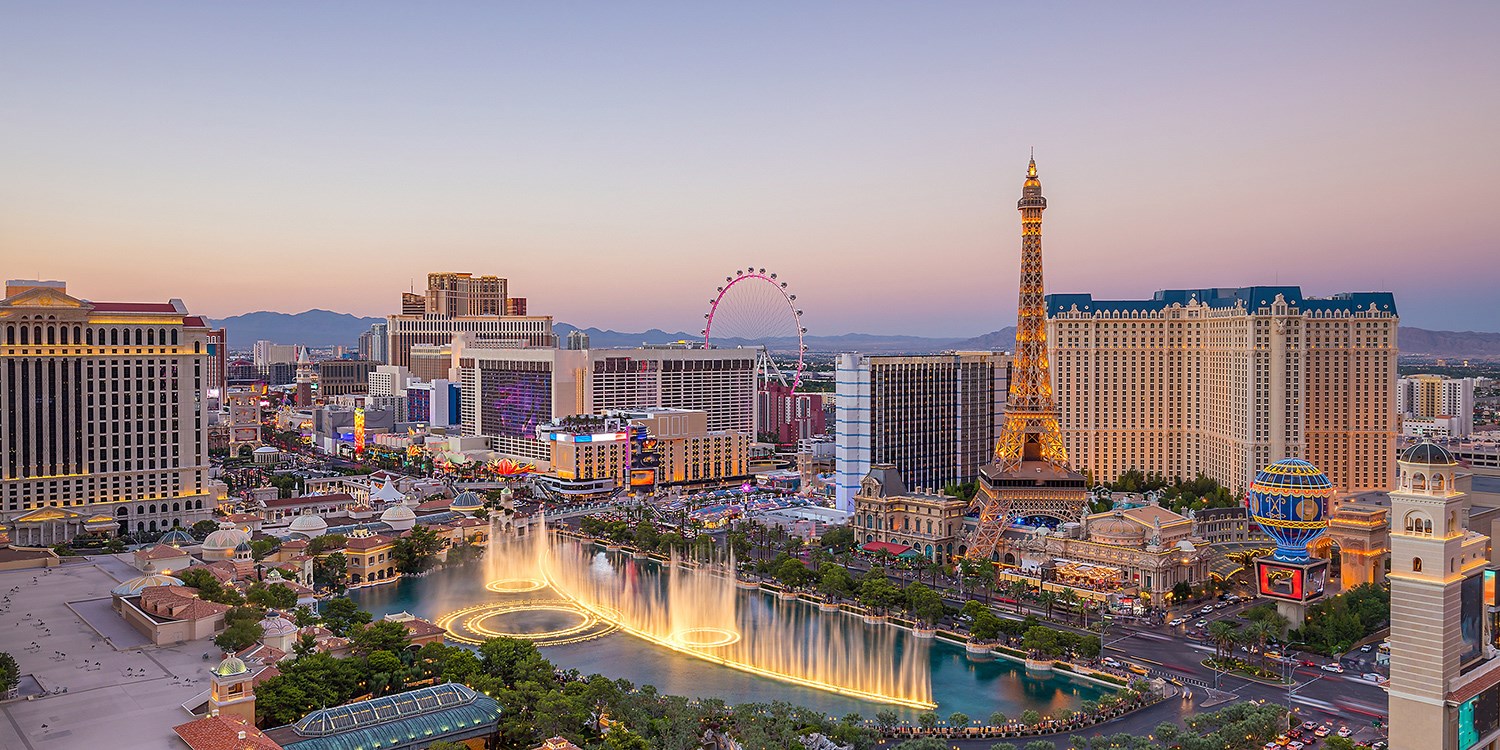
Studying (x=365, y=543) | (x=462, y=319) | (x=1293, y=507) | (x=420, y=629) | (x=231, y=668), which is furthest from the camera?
(x=462, y=319)

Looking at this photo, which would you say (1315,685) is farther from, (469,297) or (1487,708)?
(469,297)

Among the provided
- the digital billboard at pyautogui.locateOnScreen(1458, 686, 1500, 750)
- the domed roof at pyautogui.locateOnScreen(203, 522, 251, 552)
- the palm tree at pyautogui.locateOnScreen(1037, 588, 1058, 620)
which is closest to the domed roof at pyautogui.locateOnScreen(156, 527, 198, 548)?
the domed roof at pyautogui.locateOnScreen(203, 522, 251, 552)

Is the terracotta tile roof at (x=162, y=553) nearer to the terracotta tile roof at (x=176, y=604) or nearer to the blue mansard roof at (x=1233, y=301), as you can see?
the terracotta tile roof at (x=176, y=604)

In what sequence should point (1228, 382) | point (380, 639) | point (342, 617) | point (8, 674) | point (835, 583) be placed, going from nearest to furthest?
point (8, 674)
point (380, 639)
point (342, 617)
point (835, 583)
point (1228, 382)

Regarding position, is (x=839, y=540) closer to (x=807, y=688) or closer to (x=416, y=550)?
(x=807, y=688)

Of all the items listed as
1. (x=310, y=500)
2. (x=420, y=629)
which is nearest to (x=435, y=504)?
(x=310, y=500)

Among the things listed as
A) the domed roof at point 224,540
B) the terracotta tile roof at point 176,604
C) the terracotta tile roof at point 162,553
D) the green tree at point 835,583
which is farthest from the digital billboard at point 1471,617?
the domed roof at point 224,540
